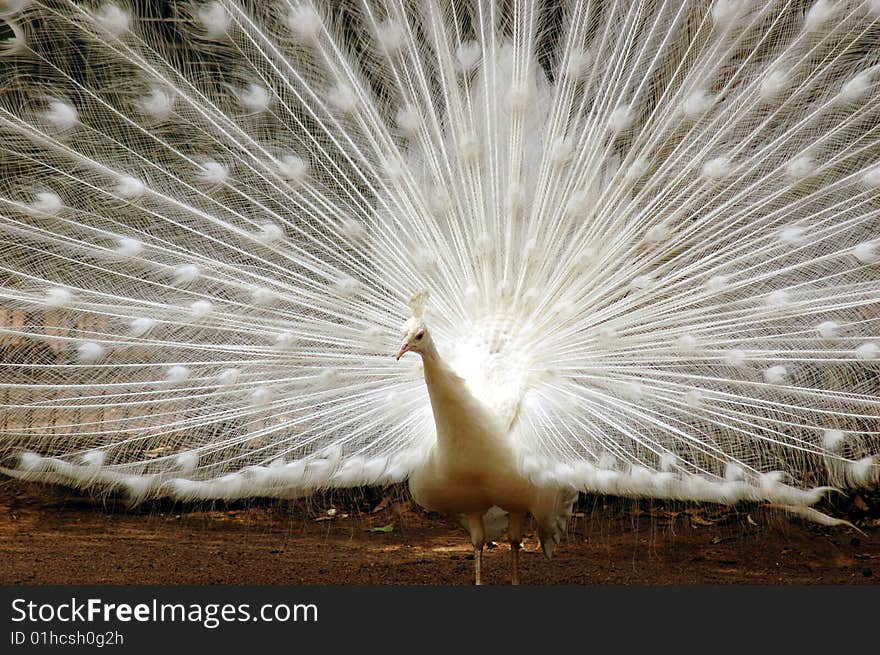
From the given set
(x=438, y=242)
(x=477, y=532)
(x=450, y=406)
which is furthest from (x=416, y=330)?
(x=477, y=532)

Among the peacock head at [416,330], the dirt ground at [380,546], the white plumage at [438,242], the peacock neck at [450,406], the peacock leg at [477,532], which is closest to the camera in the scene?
the peacock head at [416,330]

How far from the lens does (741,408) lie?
3.63 m

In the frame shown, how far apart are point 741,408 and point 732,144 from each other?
0.98 m

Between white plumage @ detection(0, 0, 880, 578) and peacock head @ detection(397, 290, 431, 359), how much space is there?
1.50ft

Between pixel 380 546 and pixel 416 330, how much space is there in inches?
119

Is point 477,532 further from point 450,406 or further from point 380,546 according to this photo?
point 380,546

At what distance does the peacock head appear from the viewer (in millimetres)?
3043

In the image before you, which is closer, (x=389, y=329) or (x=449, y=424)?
(x=449, y=424)

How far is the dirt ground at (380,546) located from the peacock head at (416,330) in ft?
5.92

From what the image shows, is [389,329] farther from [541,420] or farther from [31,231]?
[31,231]

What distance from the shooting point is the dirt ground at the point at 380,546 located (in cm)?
490

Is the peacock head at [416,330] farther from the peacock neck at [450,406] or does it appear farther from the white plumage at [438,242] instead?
the white plumage at [438,242]

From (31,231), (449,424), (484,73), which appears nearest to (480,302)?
(449,424)

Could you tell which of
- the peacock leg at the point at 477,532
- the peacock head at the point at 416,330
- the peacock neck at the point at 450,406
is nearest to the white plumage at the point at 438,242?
the peacock neck at the point at 450,406
